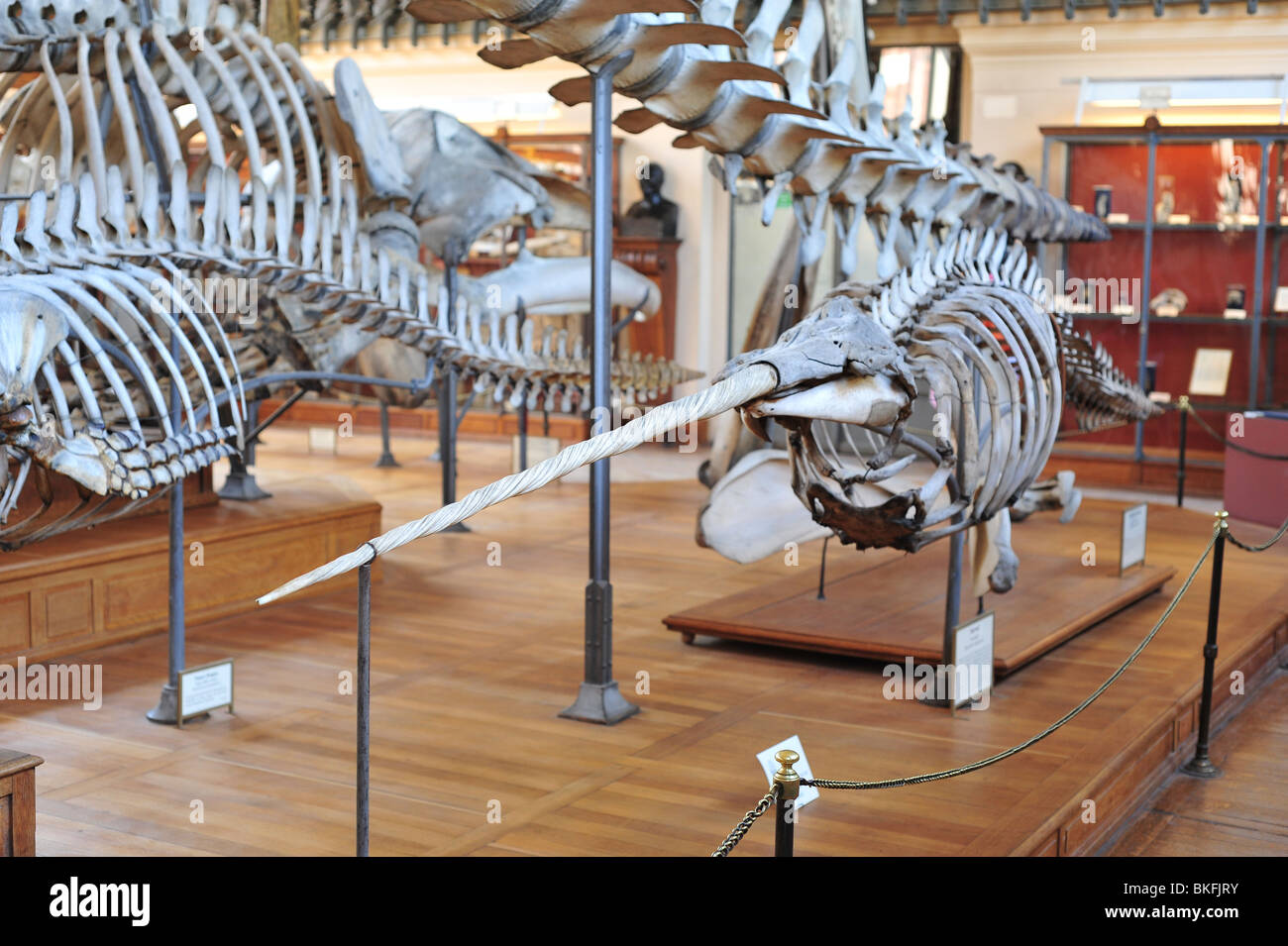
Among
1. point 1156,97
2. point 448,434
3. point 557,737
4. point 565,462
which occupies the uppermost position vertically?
point 1156,97

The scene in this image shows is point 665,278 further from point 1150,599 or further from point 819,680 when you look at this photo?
point 819,680

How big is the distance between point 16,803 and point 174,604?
1793 mm

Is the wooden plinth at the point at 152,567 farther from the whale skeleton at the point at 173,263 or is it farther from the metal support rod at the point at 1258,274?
the metal support rod at the point at 1258,274

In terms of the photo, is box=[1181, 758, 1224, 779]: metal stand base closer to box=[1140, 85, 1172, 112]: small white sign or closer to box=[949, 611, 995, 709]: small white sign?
box=[949, 611, 995, 709]: small white sign

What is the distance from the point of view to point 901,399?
3.63m

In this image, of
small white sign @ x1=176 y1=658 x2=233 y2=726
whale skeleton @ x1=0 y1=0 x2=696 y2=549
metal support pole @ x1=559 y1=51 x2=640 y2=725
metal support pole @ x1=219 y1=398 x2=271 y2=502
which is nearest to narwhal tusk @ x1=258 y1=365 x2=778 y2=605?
metal support pole @ x1=559 y1=51 x2=640 y2=725

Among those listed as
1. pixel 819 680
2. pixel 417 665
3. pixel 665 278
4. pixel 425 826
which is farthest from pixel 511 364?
pixel 665 278

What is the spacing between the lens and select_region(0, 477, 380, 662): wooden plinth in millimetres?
5363

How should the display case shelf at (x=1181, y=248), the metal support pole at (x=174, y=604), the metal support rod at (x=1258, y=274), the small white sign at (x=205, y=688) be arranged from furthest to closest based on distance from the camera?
1. the display case shelf at (x=1181, y=248)
2. the metal support rod at (x=1258, y=274)
3. the metal support pole at (x=174, y=604)
4. the small white sign at (x=205, y=688)

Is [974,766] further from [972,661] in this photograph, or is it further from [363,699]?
[972,661]

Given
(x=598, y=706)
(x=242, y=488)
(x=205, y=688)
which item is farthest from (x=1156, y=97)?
(x=205, y=688)

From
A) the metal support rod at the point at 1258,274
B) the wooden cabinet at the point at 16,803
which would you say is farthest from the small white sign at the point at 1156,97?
the wooden cabinet at the point at 16,803

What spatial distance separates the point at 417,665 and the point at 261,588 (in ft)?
4.19

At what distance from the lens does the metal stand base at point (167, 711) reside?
15.4 ft
